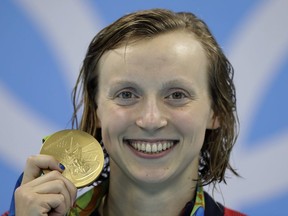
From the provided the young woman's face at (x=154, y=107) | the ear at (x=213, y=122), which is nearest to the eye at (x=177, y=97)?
the young woman's face at (x=154, y=107)

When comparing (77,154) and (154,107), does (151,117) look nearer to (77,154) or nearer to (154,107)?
(154,107)

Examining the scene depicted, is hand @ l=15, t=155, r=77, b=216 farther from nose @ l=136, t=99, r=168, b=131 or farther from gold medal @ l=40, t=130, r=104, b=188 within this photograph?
nose @ l=136, t=99, r=168, b=131

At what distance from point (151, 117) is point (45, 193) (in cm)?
27

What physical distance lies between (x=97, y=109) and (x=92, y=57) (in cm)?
12

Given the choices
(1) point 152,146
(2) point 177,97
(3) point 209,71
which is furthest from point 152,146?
(3) point 209,71

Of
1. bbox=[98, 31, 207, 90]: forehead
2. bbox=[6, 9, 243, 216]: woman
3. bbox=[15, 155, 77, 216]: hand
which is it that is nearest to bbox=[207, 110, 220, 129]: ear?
bbox=[6, 9, 243, 216]: woman

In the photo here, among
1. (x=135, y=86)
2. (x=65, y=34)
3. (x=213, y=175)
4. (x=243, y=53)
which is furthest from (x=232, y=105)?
(x=65, y=34)

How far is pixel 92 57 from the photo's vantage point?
1360 mm

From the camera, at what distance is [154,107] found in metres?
1.21

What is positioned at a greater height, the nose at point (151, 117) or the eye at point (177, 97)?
the eye at point (177, 97)

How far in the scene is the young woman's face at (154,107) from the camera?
122cm

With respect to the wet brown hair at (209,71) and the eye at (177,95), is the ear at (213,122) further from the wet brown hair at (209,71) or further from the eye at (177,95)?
the eye at (177,95)

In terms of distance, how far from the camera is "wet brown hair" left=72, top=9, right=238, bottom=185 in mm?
1281

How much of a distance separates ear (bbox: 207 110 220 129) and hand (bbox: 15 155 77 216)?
1.19 feet
